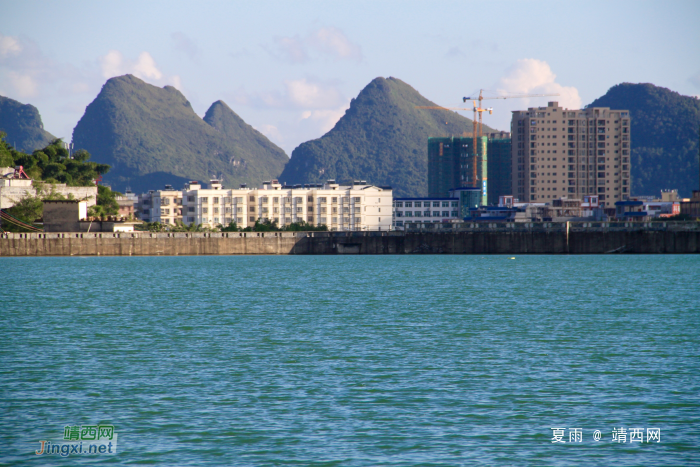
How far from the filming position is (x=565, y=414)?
810 inches

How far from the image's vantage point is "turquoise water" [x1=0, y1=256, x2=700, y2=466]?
58.1 ft

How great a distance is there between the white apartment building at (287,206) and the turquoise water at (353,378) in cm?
12520

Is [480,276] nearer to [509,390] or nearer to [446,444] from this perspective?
[509,390]

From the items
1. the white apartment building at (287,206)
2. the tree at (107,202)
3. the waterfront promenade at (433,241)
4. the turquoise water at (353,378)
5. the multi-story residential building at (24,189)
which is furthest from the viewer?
the white apartment building at (287,206)

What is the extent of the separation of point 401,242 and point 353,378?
106262 mm

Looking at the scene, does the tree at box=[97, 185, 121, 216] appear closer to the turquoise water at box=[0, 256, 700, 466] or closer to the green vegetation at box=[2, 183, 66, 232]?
the green vegetation at box=[2, 183, 66, 232]

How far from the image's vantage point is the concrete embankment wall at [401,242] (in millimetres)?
124375

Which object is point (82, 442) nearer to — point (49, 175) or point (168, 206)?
point (49, 175)

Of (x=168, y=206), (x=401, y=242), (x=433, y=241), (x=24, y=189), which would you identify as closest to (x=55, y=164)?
(x=24, y=189)

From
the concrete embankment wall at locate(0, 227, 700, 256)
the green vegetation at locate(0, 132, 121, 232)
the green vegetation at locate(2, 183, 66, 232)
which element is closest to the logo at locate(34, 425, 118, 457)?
the concrete embankment wall at locate(0, 227, 700, 256)

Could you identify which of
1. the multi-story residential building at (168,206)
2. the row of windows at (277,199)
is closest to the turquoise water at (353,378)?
the row of windows at (277,199)

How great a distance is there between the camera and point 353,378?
25.7 meters

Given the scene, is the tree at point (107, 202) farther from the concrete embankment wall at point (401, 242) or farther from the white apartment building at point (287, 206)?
the concrete embankment wall at point (401, 242)

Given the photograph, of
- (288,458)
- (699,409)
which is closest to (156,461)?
(288,458)
